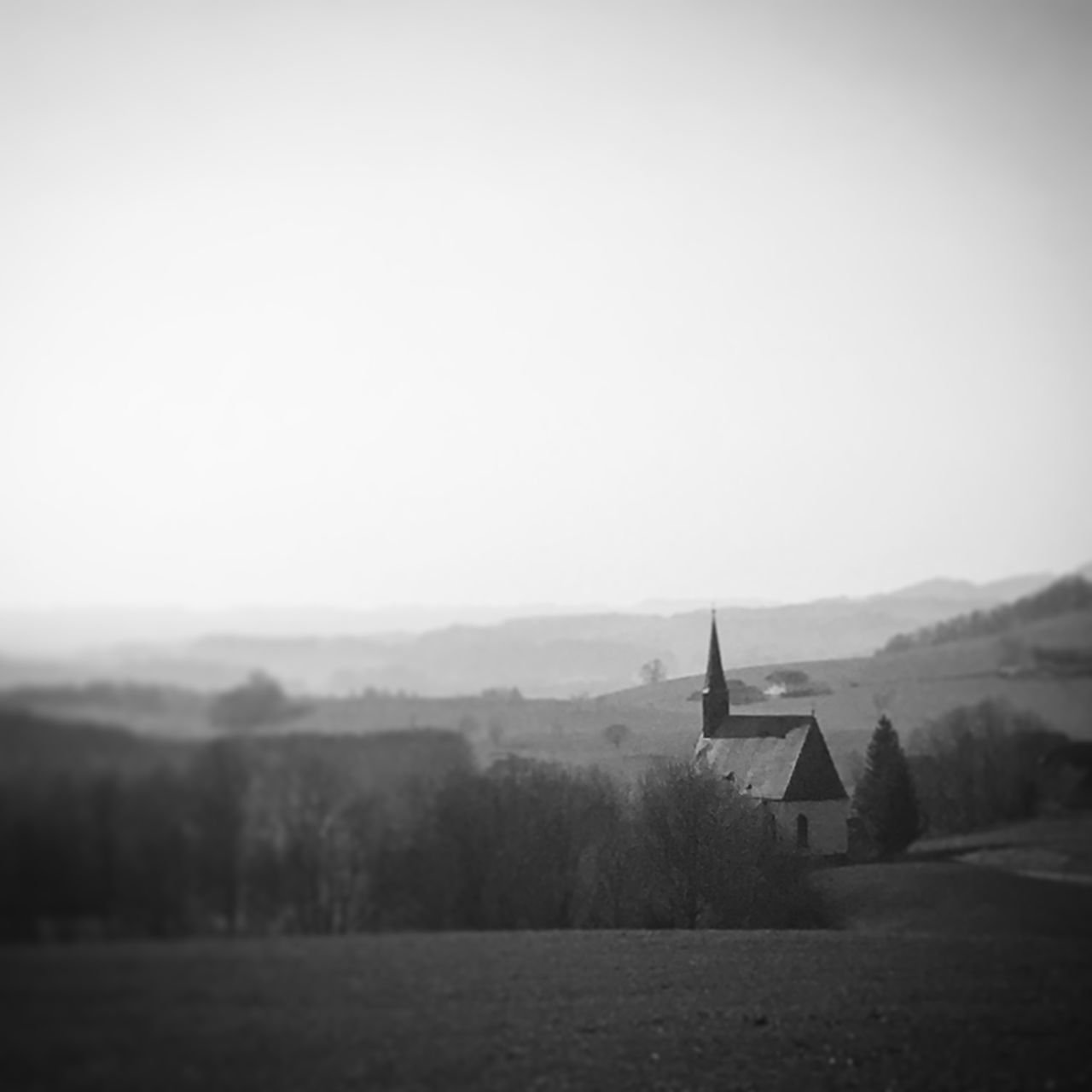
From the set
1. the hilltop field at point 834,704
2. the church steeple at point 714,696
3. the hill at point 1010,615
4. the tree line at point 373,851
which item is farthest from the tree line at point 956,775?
the church steeple at point 714,696

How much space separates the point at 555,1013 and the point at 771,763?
3.02 meters

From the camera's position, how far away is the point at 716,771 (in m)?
9.30

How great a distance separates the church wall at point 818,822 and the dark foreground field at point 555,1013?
2.59ft

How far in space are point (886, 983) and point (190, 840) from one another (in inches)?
241

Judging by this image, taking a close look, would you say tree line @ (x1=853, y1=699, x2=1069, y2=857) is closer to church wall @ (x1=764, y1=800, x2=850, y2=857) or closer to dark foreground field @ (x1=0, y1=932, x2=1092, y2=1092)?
church wall @ (x1=764, y1=800, x2=850, y2=857)

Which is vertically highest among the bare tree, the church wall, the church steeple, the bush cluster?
the church steeple

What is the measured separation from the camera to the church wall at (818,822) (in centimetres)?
928

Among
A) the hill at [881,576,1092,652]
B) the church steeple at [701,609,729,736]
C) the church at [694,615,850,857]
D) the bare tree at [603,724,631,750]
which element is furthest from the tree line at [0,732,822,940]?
the hill at [881,576,1092,652]

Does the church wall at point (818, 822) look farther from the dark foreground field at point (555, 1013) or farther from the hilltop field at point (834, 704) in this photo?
the dark foreground field at point (555, 1013)

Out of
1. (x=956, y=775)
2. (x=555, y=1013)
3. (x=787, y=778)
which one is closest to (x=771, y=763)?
(x=787, y=778)

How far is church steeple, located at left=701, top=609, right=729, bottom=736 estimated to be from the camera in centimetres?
943

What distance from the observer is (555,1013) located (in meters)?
7.57

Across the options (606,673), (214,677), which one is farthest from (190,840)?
(606,673)

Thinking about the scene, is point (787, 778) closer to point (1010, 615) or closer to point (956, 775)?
point (956, 775)
